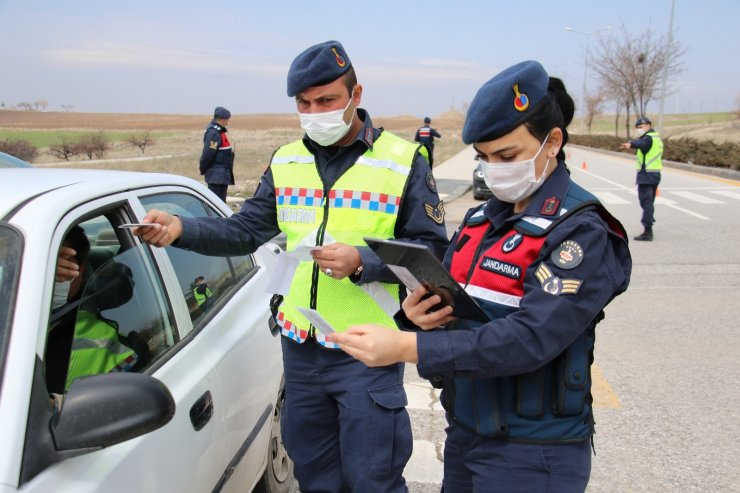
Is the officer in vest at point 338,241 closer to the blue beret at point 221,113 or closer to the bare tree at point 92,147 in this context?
the blue beret at point 221,113

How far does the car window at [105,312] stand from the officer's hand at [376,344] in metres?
0.91

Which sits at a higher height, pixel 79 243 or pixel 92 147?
pixel 79 243

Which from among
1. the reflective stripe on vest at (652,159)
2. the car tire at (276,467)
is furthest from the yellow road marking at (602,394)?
the reflective stripe on vest at (652,159)

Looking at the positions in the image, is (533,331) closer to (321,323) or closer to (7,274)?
(321,323)

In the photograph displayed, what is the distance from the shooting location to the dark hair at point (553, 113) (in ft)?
5.71

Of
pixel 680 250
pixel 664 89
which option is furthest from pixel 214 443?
pixel 664 89

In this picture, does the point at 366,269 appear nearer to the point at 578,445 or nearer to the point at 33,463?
the point at 578,445

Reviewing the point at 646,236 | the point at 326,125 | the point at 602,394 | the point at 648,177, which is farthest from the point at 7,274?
the point at 648,177

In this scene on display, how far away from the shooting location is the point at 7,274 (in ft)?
5.50

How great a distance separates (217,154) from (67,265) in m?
9.27

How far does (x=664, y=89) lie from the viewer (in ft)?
97.7

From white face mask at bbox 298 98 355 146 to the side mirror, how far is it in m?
1.26

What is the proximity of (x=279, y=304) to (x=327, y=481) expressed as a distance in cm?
71

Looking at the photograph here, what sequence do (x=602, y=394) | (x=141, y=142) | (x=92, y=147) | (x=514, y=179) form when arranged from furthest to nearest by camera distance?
(x=141, y=142) → (x=92, y=147) → (x=602, y=394) → (x=514, y=179)
